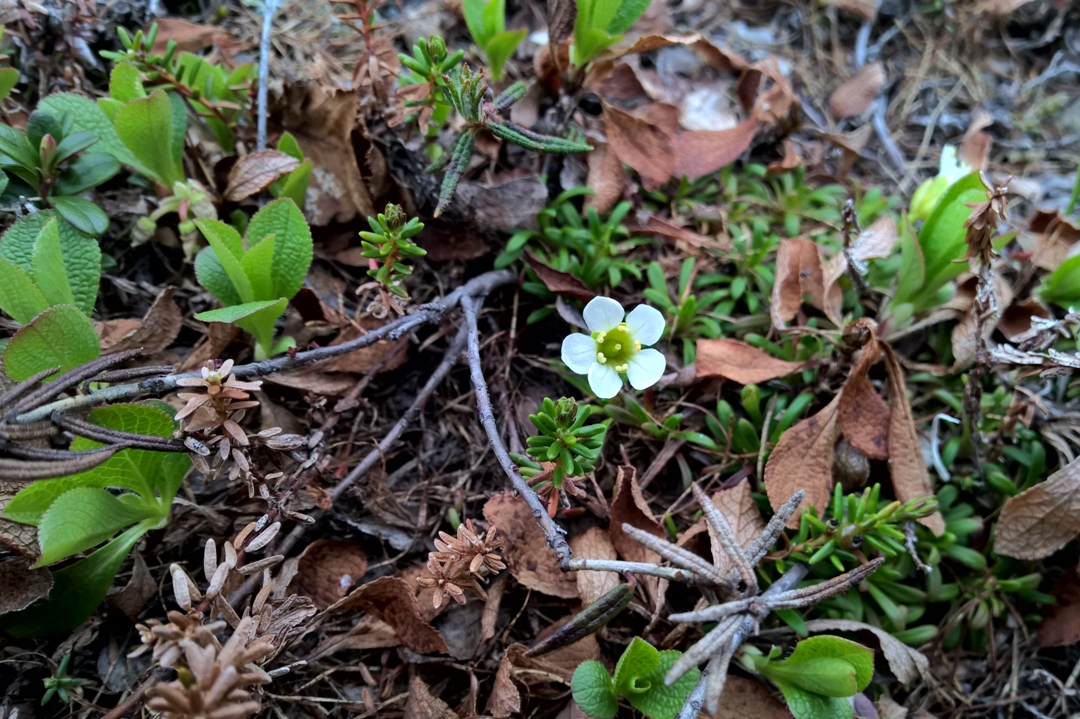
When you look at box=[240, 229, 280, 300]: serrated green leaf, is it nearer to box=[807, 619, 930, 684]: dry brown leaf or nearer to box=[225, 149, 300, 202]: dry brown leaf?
box=[225, 149, 300, 202]: dry brown leaf

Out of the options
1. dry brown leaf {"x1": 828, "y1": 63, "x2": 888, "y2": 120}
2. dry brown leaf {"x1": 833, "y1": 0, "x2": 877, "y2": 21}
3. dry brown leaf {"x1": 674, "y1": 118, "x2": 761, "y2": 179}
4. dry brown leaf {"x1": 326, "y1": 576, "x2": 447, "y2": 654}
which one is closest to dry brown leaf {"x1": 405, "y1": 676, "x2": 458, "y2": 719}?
dry brown leaf {"x1": 326, "y1": 576, "x2": 447, "y2": 654}

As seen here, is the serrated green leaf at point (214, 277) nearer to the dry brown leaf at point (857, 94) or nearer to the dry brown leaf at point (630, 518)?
the dry brown leaf at point (630, 518)

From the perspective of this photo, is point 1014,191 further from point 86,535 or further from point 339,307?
point 86,535

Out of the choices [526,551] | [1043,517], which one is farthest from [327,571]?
[1043,517]

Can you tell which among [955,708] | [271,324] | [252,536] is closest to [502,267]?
[271,324]

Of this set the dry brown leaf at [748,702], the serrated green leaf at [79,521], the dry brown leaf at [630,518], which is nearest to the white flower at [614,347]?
the dry brown leaf at [630,518]
